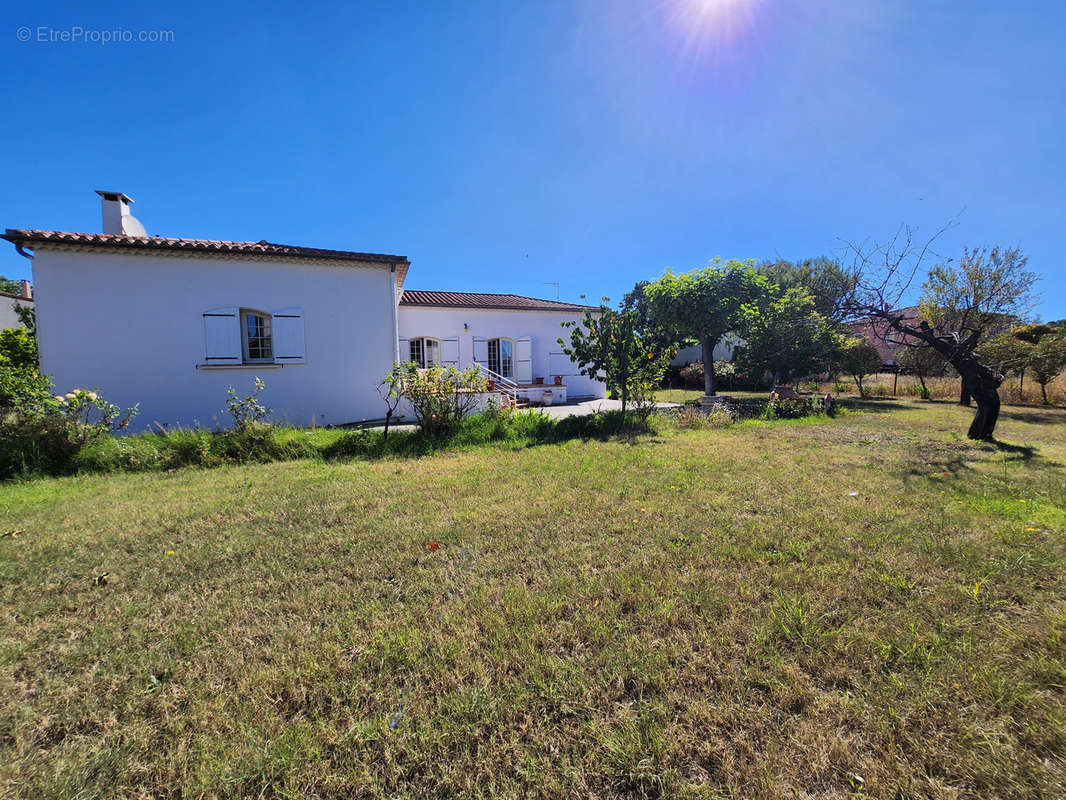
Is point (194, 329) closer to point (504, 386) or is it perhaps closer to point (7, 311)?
point (504, 386)

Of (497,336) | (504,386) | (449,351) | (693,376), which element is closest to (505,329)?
(497,336)

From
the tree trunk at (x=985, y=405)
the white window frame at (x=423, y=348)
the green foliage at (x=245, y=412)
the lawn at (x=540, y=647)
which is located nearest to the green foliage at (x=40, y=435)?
the green foliage at (x=245, y=412)

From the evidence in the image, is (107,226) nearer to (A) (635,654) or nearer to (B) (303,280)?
(B) (303,280)

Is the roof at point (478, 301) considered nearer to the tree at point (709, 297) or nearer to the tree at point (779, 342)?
the tree at point (709, 297)

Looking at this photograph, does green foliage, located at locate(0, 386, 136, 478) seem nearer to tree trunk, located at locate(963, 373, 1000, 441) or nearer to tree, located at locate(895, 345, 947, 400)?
tree trunk, located at locate(963, 373, 1000, 441)

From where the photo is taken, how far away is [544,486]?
4.48 m

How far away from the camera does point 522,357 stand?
16.1 meters

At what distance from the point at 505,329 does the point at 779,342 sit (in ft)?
42.2

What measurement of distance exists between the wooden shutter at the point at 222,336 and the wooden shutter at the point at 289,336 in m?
0.78

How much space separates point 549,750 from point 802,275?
85.4ft

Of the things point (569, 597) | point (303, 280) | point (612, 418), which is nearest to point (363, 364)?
point (303, 280)

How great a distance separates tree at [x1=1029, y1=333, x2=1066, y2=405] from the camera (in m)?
11.1

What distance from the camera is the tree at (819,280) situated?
7254 millimetres

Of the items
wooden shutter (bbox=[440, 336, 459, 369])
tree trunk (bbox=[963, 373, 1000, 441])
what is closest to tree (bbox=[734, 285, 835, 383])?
tree trunk (bbox=[963, 373, 1000, 441])
